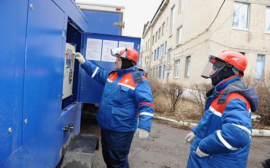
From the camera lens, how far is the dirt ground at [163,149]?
4.01 meters

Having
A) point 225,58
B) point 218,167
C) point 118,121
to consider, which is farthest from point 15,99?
point 225,58

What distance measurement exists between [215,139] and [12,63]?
164 centimetres

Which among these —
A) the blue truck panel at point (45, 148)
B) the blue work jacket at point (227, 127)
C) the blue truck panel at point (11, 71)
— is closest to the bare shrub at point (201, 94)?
the blue truck panel at point (45, 148)

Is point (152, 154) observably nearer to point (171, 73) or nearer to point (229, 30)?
point (229, 30)

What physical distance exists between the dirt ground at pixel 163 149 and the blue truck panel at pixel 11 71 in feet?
7.94

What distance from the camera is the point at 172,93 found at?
7.93 metres

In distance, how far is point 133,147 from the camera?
15.6 ft

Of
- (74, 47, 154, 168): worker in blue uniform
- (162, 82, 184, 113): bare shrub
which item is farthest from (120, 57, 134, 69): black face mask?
(162, 82, 184, 113): bare shrub

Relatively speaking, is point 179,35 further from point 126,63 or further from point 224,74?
point 224,74

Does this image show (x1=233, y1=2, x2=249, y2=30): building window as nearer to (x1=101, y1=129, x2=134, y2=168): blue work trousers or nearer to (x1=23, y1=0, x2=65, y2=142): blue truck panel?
(x1=101, y1=129, x2=134, y2=168): blue work trousers

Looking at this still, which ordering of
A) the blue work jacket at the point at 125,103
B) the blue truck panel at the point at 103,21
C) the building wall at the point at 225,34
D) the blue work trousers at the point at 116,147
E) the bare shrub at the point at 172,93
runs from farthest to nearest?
the building wall at the point at 225,34 → the bare shrub at the point at 172,93 → the blue truck panel at the point at 103,21 → the blue work trousers at the point at 116,147 → the blue work jacket at the point at 125,103

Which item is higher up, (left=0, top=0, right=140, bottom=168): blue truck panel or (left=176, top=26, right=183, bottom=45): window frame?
(left=176, top=26, right=183, bottom=45): window frame

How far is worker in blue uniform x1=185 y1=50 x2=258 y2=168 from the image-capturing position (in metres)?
1.69

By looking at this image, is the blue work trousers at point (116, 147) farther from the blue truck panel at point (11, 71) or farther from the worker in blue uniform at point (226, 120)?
the blue truck panel at point (11, 71)
